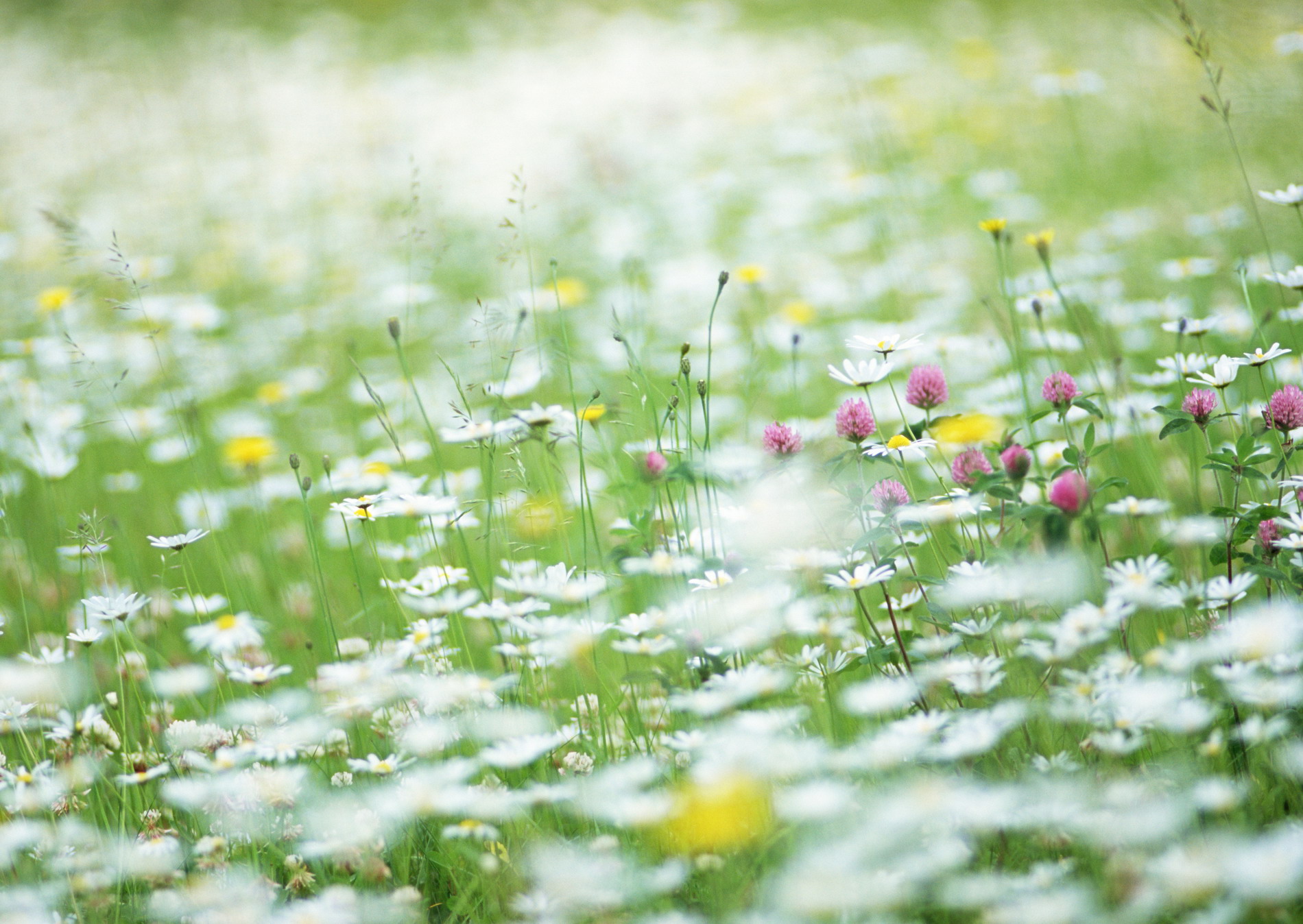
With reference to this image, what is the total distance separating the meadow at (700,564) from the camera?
3.34ft

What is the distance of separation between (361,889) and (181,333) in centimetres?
288

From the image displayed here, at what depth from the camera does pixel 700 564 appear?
131 centimetres

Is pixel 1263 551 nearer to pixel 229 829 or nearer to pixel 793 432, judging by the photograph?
pixel 793 432

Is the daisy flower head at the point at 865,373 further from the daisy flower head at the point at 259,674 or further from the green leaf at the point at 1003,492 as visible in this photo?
the daisy flower head at the point at 259,674

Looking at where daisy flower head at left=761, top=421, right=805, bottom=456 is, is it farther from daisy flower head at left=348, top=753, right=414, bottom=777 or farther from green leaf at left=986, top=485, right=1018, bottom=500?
daisy flower head at left=348, top=753, right=414, bottom=777

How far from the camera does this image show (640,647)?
1.25 m

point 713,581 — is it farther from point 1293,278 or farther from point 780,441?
point 1293,278

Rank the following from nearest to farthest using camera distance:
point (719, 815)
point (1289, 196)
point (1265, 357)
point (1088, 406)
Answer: point (719, 815) → point (1088, 406) → point (1265, 357) → point (1289, 196)

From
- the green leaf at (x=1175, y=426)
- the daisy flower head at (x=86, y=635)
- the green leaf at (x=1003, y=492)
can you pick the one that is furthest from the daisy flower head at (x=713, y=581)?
the daisy flower head at (x=86, y=635)

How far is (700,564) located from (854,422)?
29 centimetres

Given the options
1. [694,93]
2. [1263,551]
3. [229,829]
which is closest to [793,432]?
[1263,551]

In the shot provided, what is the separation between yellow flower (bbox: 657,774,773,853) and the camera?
35.7 inches

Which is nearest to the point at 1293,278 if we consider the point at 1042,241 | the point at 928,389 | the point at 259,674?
the point at 1042,241

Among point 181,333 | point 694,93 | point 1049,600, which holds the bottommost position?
point 1049,600
